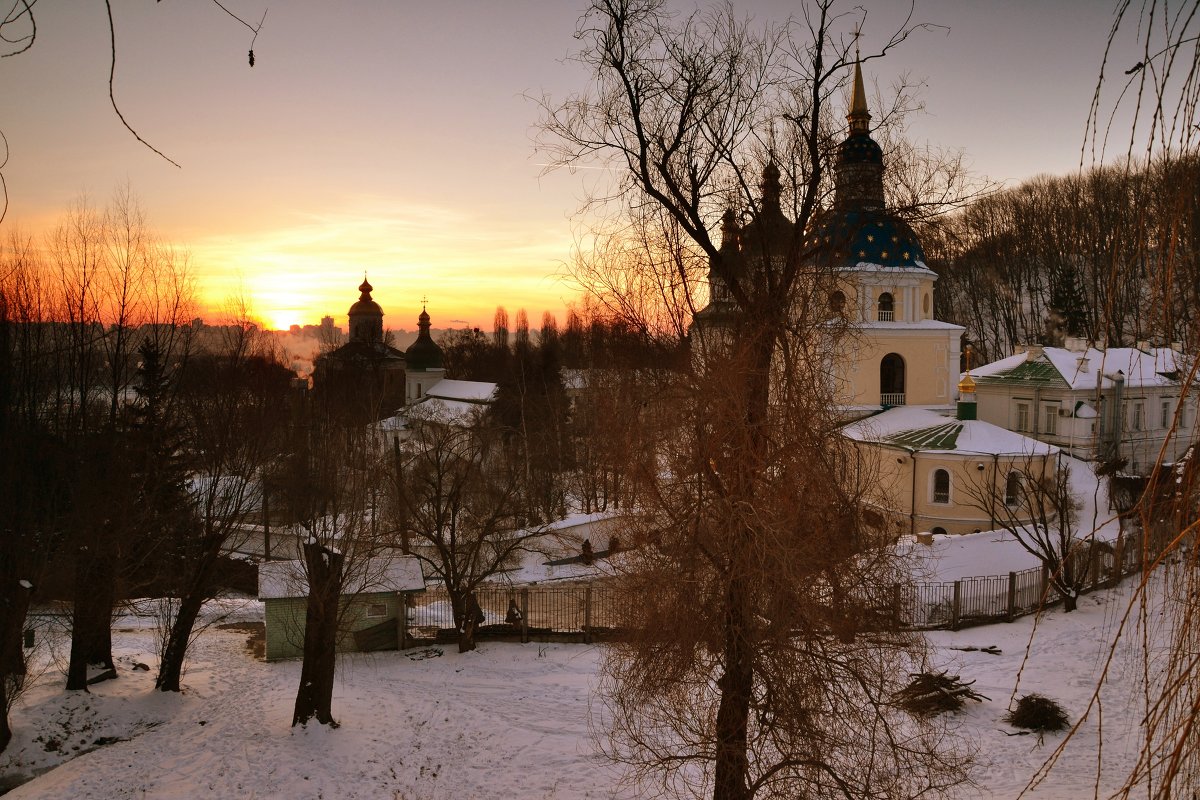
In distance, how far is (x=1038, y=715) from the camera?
12.0 metres

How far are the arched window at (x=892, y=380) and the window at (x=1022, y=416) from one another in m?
5.22

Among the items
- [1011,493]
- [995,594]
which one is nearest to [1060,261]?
[1011,493]

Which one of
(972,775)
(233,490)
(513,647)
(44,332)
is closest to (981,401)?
(513,647)

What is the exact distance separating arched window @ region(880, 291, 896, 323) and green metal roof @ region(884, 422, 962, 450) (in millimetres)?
6253

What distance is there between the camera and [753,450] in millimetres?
7312

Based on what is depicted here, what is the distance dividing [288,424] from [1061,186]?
44405mm

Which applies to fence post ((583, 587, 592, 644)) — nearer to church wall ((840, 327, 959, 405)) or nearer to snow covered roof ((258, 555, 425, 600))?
snow covered roof ((258, 555, 425, 600))

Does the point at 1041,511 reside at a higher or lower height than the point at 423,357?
lower

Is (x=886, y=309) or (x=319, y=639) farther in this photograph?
(x=886, y=309)

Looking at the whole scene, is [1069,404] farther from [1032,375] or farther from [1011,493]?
[1011,493]

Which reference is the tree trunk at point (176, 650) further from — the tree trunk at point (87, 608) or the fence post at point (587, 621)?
the fence post at point (587, 621)

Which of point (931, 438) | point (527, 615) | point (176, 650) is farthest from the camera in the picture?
point (931, 438)

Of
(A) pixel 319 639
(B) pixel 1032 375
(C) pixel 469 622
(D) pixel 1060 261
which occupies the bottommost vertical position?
(C) pixel 469 622

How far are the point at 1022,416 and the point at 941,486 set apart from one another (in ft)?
31.3
